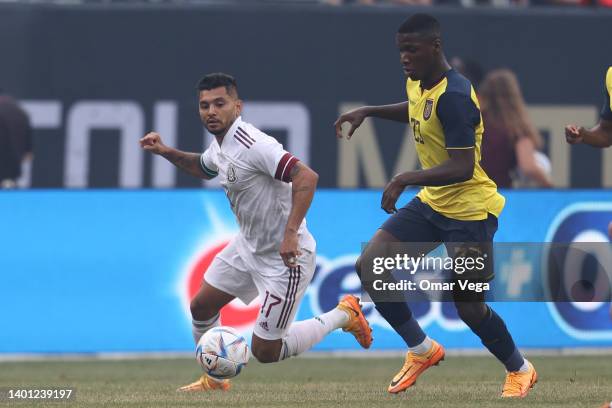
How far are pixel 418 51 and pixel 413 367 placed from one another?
199 centimetres

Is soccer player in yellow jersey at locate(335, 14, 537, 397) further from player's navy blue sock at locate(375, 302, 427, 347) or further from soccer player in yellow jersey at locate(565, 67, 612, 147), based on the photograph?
soccer player in yellow jersey at locate(565, 67, 612, 147)

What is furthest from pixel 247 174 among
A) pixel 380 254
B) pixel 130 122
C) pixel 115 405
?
pixel 130 122

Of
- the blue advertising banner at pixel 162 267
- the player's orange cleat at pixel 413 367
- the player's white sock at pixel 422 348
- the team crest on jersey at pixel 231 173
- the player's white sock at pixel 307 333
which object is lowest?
the blue advertising banner at pixel 162 267

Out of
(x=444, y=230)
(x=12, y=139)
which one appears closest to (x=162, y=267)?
(x=12, y=139)

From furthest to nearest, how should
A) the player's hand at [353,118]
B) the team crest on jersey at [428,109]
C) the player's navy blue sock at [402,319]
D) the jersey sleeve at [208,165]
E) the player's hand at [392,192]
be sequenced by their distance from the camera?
1. the jersey sleeve at [208,165]
2. the player's hand at [353,118]
3. the player's navy blue sock at [402,319]
4. the team crest on jersey at [428,109]
5. the player's hand at [392,192]

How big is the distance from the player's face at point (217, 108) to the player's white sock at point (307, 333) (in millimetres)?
1339

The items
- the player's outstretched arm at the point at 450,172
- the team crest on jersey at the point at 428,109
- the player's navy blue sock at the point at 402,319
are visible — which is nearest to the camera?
the player's outstretched arm at the point at 450,172

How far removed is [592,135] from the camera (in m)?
8.41

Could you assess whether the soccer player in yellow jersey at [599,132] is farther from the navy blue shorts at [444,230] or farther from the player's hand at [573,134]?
the navy blue shorts at [444,230]

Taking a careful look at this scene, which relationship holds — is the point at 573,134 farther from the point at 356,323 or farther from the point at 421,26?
the point at 356,323

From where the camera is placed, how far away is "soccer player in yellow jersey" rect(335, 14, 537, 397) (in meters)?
8.17

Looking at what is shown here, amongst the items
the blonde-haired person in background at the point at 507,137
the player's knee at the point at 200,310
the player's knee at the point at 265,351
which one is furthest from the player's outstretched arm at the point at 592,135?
the blonde-haired person in background at the point at 507,137

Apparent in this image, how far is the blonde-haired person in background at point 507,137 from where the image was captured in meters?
13.9

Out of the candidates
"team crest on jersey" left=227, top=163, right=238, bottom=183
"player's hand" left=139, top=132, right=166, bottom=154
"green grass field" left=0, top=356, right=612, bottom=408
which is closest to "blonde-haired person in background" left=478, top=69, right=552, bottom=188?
"green grass field" left=0, top=356, right=612, bottom=408
